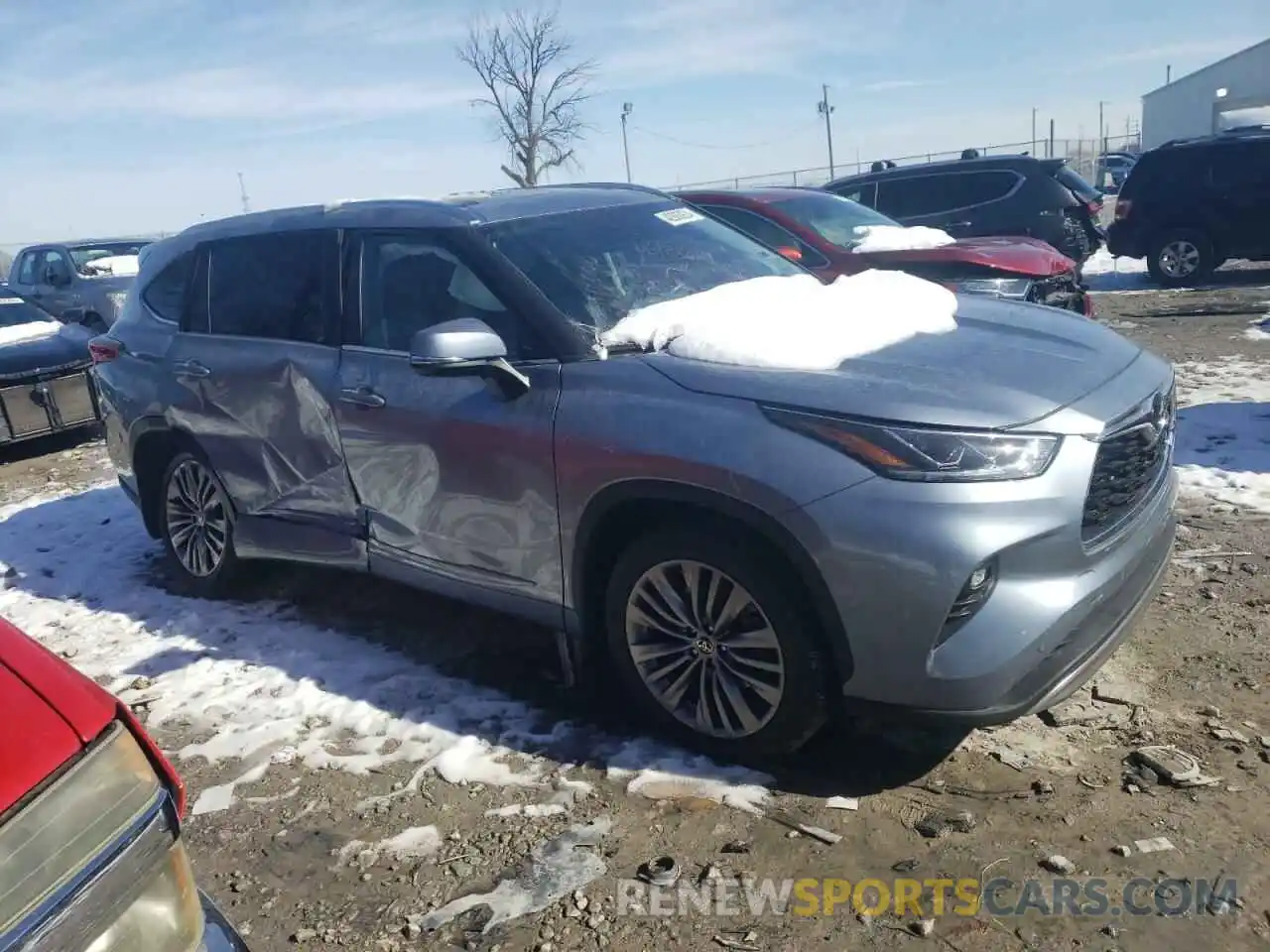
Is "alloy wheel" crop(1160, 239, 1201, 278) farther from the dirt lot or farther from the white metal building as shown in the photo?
the white metal building

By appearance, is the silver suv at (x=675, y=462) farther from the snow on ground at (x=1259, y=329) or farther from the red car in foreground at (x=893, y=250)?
the snow on ground at (x=1259, y=329)

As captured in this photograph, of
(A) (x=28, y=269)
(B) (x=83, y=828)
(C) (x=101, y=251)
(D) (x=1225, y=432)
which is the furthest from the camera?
(A) (x=28, y=269)

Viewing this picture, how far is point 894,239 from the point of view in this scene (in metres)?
7.99

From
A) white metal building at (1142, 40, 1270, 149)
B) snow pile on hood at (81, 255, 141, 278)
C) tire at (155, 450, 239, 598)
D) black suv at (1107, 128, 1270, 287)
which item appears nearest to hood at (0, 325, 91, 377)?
tire at (155, 450, 239, 598)

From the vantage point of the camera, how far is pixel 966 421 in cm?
277

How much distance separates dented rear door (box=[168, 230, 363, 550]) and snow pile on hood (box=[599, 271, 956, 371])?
1493mm

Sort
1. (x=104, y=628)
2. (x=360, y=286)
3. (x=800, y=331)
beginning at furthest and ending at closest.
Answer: (x=104, y=628), (x=360, y=286), (x=800, y=331)

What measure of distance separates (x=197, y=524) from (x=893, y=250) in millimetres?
5241

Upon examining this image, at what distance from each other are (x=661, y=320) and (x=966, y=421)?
45.1 inches

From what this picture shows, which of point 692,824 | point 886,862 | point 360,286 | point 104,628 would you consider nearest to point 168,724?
point 104,628

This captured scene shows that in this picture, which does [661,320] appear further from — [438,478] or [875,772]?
[875,772]

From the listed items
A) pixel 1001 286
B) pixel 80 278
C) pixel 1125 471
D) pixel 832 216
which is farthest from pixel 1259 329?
pixel 80 278

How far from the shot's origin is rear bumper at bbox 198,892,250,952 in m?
1.77

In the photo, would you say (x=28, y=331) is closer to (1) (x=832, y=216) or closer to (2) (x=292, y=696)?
(2) (x=292, y=696)
